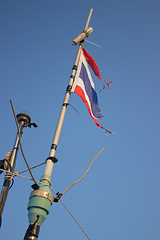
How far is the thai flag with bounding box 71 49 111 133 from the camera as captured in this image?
8.46 meters

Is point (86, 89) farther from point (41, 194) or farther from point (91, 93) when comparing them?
point (41, 194)

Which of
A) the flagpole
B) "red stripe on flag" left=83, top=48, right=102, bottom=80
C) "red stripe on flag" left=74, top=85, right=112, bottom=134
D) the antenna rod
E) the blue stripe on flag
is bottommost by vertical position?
the flagpole

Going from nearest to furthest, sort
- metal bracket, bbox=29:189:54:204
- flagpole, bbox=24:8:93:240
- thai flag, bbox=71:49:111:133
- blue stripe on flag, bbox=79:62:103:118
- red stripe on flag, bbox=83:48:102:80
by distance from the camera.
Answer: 1. flagpole, bbox=24:8:93:240
2. metal bracket, bbox=29:189:54:204
3. thai flag, bbox=71:49:111:133
4. blue stripe on flag, bbox=79:62:103:118
5. red stripe on flag, bbox=83:48:102:80

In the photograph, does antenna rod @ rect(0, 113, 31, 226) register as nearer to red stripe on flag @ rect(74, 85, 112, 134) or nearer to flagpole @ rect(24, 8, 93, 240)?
flagpole @ rect(24, 8, 93, 240)

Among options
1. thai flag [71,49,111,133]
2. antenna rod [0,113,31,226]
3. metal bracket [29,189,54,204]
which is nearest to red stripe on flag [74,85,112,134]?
thai flag [71,49,111,133]

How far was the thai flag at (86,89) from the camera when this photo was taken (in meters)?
8.46

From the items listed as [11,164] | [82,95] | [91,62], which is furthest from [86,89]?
[11,164]

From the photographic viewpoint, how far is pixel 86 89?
9.15 metres

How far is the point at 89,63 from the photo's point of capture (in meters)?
10.5

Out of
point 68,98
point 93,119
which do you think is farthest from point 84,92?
point 68,98

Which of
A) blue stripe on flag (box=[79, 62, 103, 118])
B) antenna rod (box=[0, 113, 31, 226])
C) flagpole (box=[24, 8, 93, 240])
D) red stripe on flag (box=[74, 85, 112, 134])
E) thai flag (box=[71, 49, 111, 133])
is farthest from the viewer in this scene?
blue stripe on flag (box=[79, 62, 103, 118])

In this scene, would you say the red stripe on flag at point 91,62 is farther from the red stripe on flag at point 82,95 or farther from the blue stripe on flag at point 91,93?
the red stripe on flag at point 82,95

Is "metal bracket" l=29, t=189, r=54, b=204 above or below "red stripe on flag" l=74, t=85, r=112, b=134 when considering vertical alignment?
below

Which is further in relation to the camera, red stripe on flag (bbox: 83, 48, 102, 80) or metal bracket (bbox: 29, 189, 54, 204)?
red stripe on flag (bbox: 83, 48, 102, 80)
